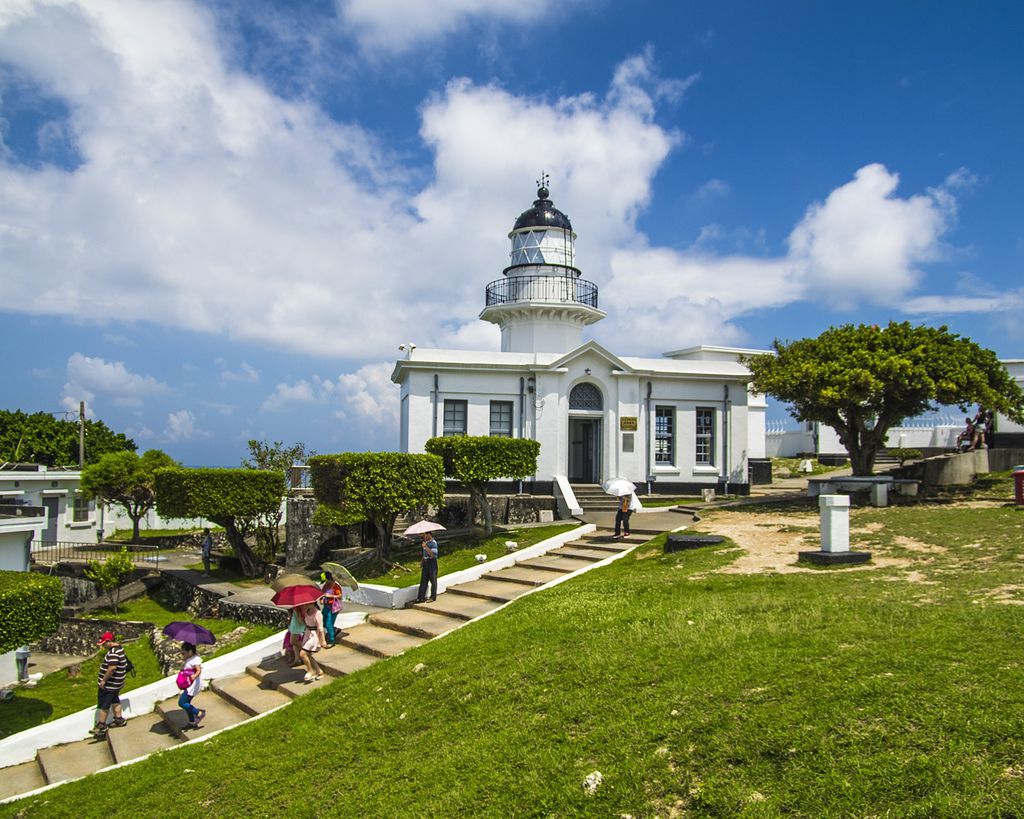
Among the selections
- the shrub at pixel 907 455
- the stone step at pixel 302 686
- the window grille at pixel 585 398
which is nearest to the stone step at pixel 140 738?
the stone step at pixel 302 686

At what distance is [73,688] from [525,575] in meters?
9.39

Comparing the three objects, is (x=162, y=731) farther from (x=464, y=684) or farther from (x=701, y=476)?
(x=701, y=476)

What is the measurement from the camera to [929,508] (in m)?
19.6

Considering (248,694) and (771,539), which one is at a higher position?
(771,539)

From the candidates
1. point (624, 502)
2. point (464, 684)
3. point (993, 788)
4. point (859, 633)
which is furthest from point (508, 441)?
point (993, 788)

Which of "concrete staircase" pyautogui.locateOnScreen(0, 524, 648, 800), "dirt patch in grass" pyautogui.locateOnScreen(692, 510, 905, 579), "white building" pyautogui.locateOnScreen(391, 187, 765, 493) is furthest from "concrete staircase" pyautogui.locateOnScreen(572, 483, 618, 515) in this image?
"concrete staircase" pyautogui.locateOnScreen(0, 524, 648, 800)

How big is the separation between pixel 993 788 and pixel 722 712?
2.27m

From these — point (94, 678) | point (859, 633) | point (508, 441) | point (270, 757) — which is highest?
point (508, 441)

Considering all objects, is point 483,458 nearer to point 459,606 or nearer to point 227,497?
point 459,606

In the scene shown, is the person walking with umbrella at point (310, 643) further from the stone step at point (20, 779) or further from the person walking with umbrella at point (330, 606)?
the stone step at point (20, 779)

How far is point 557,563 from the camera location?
1761 centimetres

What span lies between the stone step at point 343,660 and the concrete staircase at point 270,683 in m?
0.02

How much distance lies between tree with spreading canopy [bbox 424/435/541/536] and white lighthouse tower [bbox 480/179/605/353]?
367 inches

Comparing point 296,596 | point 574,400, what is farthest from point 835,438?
point 296,596
